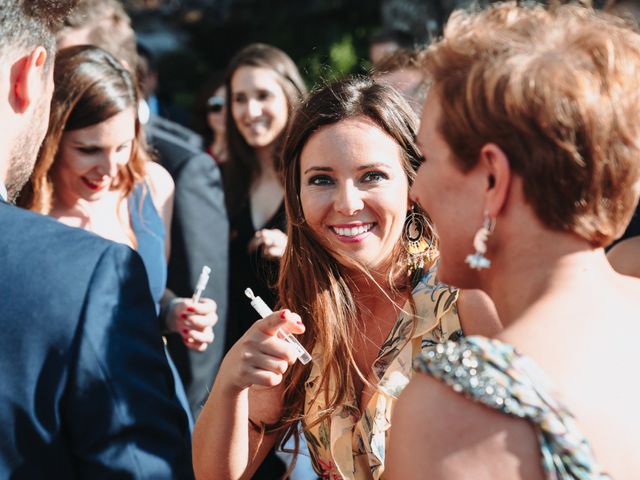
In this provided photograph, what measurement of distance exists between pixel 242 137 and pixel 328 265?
2.43 meters

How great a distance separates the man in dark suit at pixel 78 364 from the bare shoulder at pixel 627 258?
135 centimetres

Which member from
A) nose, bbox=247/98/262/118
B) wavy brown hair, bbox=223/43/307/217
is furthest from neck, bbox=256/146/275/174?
nose, bbox=247/98/262/118

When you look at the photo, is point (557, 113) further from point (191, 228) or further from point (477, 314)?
point (191, 228)

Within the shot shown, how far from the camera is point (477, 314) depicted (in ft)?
6.66

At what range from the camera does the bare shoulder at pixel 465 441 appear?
1.21m

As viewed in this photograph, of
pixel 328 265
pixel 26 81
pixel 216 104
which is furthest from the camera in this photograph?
pixel 216 104

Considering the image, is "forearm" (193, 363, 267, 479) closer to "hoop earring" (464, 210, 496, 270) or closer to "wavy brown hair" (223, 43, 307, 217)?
"hoop earring" (464, 210, 496, 270)

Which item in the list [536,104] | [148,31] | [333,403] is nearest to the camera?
[536,104]

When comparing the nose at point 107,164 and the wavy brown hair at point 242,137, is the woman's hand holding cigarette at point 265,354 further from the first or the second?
the wavy brown hair at point 242,137

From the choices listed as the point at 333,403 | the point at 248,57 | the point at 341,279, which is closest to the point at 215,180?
the point at 248,57

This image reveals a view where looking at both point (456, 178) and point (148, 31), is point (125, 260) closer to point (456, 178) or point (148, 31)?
point (456, 178)

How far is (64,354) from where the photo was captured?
56.9 inches

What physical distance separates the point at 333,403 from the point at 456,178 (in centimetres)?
98

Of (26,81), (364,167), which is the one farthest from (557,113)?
(364,167)
